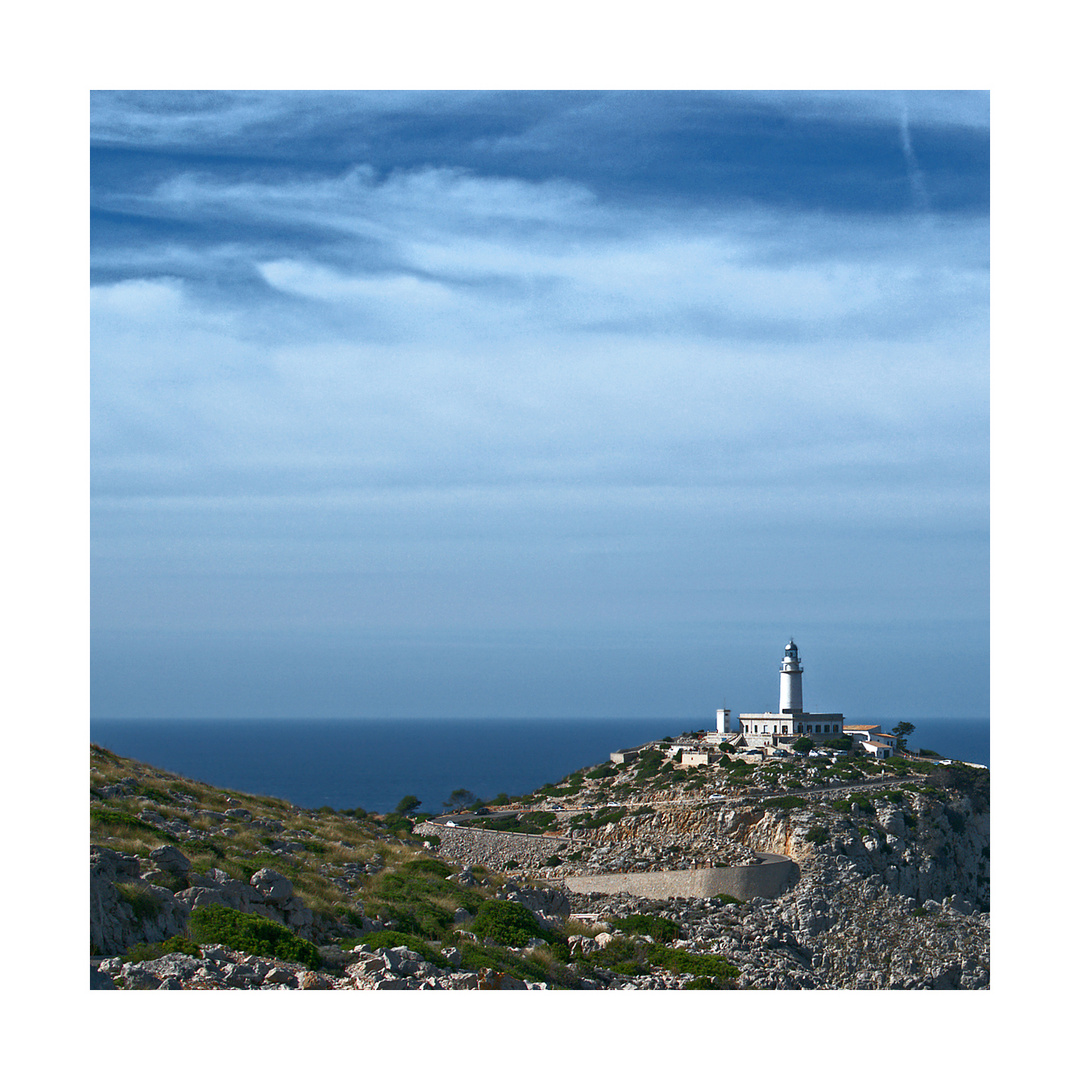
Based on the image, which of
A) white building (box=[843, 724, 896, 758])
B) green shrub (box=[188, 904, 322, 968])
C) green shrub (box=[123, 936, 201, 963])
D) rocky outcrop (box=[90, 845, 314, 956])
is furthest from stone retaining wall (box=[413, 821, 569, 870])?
white building (box=[843, 724, 896, 758])

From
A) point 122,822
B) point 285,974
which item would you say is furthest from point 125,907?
point 122,822

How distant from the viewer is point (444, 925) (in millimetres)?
12102

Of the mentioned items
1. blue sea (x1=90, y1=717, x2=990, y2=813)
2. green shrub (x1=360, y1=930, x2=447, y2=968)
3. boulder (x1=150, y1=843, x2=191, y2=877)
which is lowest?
blue sea (x1=90, y1=717, x2=990, y2=813)

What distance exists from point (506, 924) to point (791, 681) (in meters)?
35.6

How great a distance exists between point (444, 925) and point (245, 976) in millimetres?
4267

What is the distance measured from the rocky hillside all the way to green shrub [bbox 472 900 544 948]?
4cm

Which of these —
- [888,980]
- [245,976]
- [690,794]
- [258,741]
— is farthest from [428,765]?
[245,976]

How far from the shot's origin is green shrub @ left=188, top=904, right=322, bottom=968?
9.05 meters

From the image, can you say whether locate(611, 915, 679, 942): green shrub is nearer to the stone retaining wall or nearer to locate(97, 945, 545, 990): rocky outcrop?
locate(97, 945, 545, 990): rocky outcrop

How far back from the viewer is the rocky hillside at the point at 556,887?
918 cm
